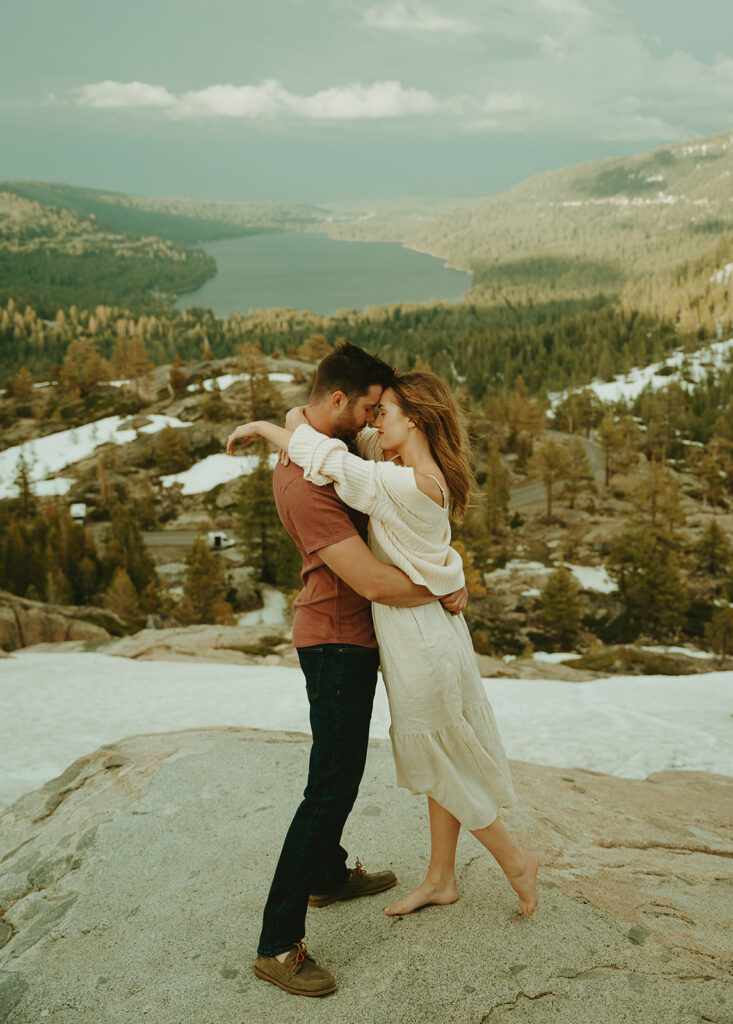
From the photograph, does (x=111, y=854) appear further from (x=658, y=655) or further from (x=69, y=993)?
(x=658, y=655)

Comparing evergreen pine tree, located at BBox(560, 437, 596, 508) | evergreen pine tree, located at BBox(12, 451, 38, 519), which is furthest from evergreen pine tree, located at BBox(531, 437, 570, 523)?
evergreen pine tree, located at BBox(12, 451, 38, 519)

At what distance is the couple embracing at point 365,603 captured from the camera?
326cm

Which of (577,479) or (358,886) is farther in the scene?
(577,479)

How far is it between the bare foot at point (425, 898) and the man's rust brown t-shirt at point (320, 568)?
1.39m

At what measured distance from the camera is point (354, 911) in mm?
3934

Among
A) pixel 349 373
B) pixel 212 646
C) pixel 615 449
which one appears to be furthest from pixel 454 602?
pixel 615 449

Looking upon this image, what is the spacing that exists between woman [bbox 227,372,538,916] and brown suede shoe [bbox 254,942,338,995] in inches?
34.5

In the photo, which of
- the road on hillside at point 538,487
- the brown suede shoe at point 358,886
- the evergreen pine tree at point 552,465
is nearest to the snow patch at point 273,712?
the brown suede shoe at point 358,886

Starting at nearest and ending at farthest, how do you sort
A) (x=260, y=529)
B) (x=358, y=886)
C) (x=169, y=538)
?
(x=358, y=886), (x=260, y=529), (x=169, y=538)

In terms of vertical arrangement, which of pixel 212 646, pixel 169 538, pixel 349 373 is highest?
pixel 349 373

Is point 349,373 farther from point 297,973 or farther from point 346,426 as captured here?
point 297,973

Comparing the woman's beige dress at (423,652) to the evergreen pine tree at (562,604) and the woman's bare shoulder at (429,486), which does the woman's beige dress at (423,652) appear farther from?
the evergreen pine tree at (562,604)

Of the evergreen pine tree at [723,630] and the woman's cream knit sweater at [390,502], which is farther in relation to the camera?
the evergreen pine tree at [723,630]

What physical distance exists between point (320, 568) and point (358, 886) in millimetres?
1891
